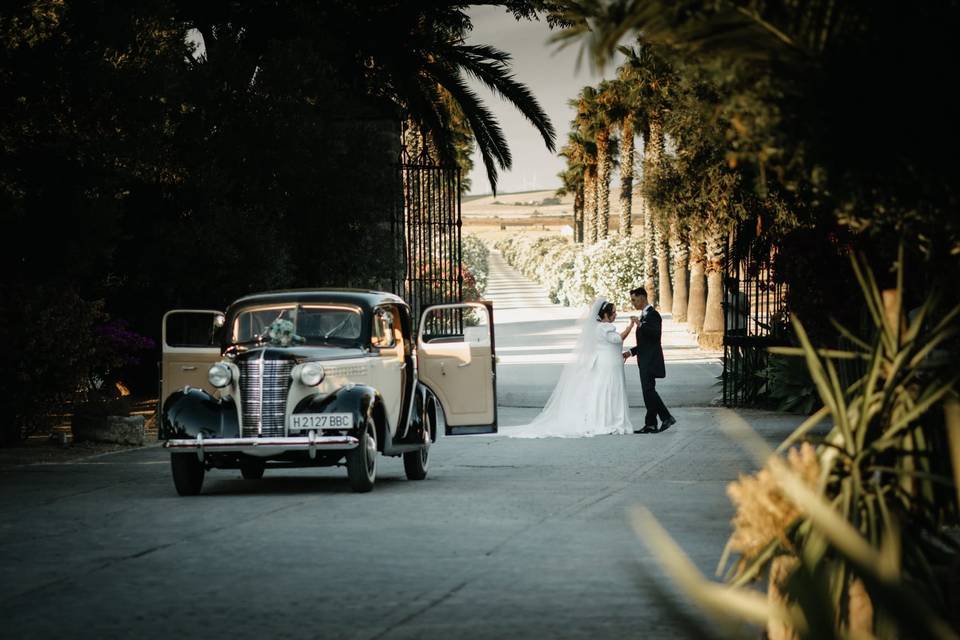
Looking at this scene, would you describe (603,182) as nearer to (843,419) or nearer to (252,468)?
(252,468)

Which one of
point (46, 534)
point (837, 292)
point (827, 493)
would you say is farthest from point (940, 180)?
A: point (837, 292)

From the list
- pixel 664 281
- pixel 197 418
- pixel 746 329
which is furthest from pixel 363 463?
pixel 664 281

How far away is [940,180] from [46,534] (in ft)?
24.0

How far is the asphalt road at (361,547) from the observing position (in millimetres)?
7777

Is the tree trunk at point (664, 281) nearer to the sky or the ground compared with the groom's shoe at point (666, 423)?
nearer to the sky

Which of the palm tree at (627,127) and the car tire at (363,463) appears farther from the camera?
the palm tree at (627,127)

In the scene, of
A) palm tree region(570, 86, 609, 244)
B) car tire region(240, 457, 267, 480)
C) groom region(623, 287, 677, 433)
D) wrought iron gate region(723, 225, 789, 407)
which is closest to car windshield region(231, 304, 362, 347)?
car tire region(240, 457, 267, 480)

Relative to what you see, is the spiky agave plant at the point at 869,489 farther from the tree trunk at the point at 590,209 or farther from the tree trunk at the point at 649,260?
the tree trunk at the point at 590,209

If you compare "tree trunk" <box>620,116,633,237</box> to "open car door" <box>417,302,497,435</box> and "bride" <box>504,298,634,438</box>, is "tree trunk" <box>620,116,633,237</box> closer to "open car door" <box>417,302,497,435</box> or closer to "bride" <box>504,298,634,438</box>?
"bride" <box>504,298,634,438</box>

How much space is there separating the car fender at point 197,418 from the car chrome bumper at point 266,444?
115 mm

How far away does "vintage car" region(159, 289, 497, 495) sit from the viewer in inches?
531

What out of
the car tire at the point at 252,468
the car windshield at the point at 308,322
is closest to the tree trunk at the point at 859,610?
the car tire at the point at 252,468

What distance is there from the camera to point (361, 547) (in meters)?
10.2

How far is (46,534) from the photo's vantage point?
11031 mm
